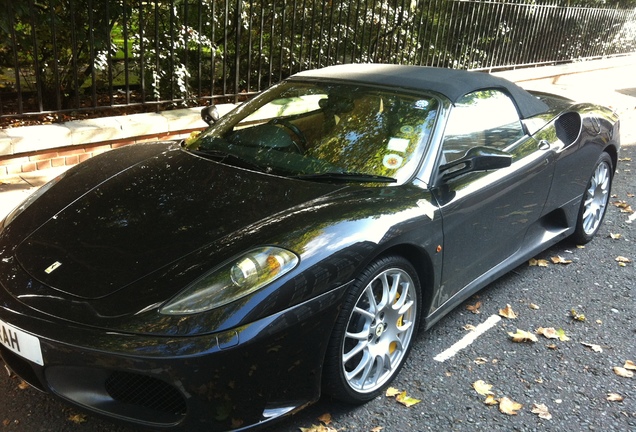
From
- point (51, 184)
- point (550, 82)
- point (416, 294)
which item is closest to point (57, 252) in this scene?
point (51, 184)

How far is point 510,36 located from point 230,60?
609 centimetres

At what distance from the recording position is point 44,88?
20.6 feet

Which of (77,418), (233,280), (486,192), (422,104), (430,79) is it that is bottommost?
(77,418)

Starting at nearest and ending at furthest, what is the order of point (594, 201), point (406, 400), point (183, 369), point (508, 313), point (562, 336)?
1. point (183, 369)
2. point (406, 400)
3. point (562, 336)
4. point (508, 313)
5. point (594, 201)

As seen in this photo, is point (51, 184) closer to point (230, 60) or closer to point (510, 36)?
point (230, 60)

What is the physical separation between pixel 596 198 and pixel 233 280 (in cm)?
360

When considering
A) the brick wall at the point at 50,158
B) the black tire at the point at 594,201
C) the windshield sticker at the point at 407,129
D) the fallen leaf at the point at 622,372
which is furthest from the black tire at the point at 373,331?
the brick wall at the point at 50,158

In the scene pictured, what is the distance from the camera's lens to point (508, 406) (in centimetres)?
281

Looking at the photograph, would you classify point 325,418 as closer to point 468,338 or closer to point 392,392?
point 392,392

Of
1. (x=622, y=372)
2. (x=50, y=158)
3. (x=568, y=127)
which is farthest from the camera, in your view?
(x=50, y=158)

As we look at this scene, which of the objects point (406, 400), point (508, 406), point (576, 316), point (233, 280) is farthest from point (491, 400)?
point (233, 280)

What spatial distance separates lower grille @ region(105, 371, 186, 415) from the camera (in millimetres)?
2162

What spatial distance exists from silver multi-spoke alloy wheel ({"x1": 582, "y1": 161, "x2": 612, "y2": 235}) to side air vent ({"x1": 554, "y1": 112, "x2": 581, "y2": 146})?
1.62 ft

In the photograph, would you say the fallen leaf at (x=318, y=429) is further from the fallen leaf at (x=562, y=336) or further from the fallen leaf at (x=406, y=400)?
the fallen leaf at (x=562, y=336)
